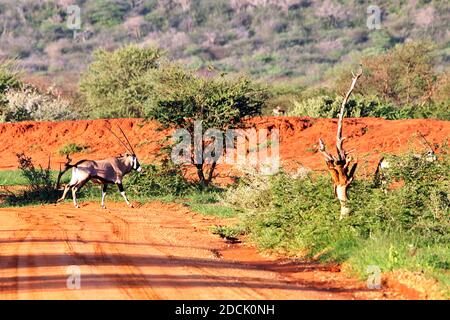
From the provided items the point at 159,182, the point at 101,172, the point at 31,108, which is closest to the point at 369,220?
the point at 101,172

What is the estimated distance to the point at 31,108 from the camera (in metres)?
45.4

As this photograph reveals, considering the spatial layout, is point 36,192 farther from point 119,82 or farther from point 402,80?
point 402,80

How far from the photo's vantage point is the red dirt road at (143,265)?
33.9 ft

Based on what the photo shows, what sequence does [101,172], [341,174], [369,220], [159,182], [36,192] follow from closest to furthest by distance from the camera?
1. [369,220]
2. [341,174]
3. [101,172]
4. [36,192]
5. [159,182]

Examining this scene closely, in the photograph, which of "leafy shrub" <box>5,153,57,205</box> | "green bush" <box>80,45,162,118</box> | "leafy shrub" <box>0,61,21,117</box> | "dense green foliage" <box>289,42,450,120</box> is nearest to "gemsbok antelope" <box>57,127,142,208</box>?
"leafy shrub" <box>5,153,57,205</box>

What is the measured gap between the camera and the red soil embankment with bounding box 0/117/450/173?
31422mm

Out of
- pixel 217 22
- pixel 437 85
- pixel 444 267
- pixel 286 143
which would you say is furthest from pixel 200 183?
pixel 217 22

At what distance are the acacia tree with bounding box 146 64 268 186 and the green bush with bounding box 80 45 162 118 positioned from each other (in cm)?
1995

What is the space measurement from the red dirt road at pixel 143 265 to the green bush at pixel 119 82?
28122 millimetres

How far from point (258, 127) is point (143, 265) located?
23.0 meters

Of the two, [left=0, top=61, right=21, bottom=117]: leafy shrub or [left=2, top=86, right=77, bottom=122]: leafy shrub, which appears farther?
[left=2, top=86, right=77, bottom=122]: leafy shrub

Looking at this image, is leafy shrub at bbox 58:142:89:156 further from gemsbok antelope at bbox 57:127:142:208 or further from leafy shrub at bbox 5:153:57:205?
gemsbok antelope at bbox 57:127:142:208

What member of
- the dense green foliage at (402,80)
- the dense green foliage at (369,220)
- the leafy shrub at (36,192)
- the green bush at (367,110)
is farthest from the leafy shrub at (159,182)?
the dense green foliage at (402,80)
